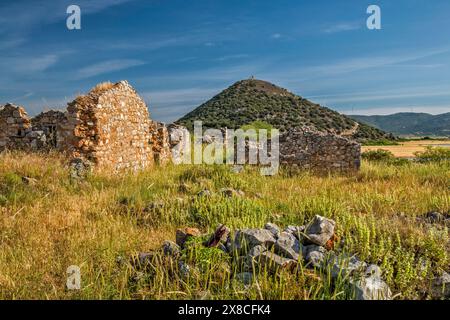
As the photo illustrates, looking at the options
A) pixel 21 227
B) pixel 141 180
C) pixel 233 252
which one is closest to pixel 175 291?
pixel 233 252

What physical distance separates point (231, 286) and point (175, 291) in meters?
0.58

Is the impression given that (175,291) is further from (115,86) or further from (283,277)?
(115,86)

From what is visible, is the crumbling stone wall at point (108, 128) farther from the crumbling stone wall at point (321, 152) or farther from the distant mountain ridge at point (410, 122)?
the distant mountain ridge at point (410, 122)

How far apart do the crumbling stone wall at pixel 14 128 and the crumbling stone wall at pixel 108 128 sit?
229 cm

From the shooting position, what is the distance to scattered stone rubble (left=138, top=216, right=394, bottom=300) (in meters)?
3.92

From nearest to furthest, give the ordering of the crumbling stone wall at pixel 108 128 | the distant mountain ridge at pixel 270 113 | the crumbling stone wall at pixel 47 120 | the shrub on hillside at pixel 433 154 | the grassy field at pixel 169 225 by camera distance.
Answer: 1. the grassy field at pixel 169 225
2. the crumbling stone wall at pixel 108 128
3. the crumbling stone wall at pixel 47 120
4. the shrub on hillside at pixel 433 154
5. the distant mountain ridge at pixel 270 113

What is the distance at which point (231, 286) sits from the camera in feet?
13.4

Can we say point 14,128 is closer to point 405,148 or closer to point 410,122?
point 405,148

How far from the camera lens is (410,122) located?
150m

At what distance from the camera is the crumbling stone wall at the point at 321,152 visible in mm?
14992

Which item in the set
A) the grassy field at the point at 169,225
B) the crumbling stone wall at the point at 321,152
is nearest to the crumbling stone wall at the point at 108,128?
the grassy field at the point at 169,225

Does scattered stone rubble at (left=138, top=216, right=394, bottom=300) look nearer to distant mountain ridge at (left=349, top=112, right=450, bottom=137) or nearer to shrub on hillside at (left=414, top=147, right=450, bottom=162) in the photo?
shrub on hillside at (left=414, top=147, right=450, bottom=162)

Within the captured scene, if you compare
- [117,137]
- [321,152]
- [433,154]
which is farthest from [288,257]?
[433,154]

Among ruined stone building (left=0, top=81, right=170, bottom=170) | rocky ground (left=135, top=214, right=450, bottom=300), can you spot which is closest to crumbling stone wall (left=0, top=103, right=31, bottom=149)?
ruined stone building (left=0, top=81, right=170, bottom=170)
